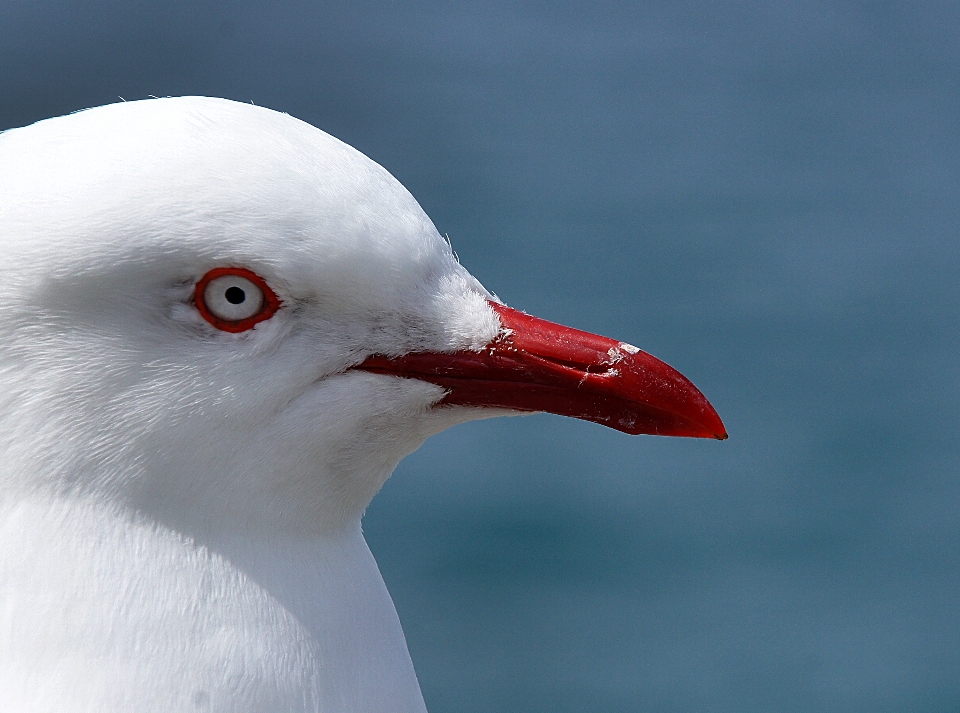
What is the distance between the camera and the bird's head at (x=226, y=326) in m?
0.97

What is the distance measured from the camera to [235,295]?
101 centimetres

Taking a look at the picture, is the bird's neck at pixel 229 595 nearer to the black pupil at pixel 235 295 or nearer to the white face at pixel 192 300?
the white face at pixel 192 300

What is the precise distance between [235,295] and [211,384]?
0.25 ft

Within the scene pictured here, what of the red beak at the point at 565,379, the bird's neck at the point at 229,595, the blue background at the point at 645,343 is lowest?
the bird's neck at the point at 229,595

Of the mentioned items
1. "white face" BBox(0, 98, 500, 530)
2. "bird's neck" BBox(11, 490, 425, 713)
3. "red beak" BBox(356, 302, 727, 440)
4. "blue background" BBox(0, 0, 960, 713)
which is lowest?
"bird's neck" BBox(11, 490, 425, 713)

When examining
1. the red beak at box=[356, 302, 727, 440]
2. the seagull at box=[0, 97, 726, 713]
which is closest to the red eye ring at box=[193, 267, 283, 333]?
the seagull at box=[0, 97, 726, 713]

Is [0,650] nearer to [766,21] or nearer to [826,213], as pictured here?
[826,213]

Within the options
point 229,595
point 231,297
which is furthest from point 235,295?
point 229,595

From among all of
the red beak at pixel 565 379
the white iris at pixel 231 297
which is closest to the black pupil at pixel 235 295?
the white iris at pixel 231 297

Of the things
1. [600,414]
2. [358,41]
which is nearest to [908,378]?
[358,41]

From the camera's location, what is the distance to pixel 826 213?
3469 millimetres

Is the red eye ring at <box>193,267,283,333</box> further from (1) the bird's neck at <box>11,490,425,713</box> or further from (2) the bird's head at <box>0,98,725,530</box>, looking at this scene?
(1) the bird's neck at <box>11,490,425,713</box>

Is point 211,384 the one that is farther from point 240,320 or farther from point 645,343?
point 645,343

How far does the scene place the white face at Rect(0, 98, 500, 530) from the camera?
3.19 feet
